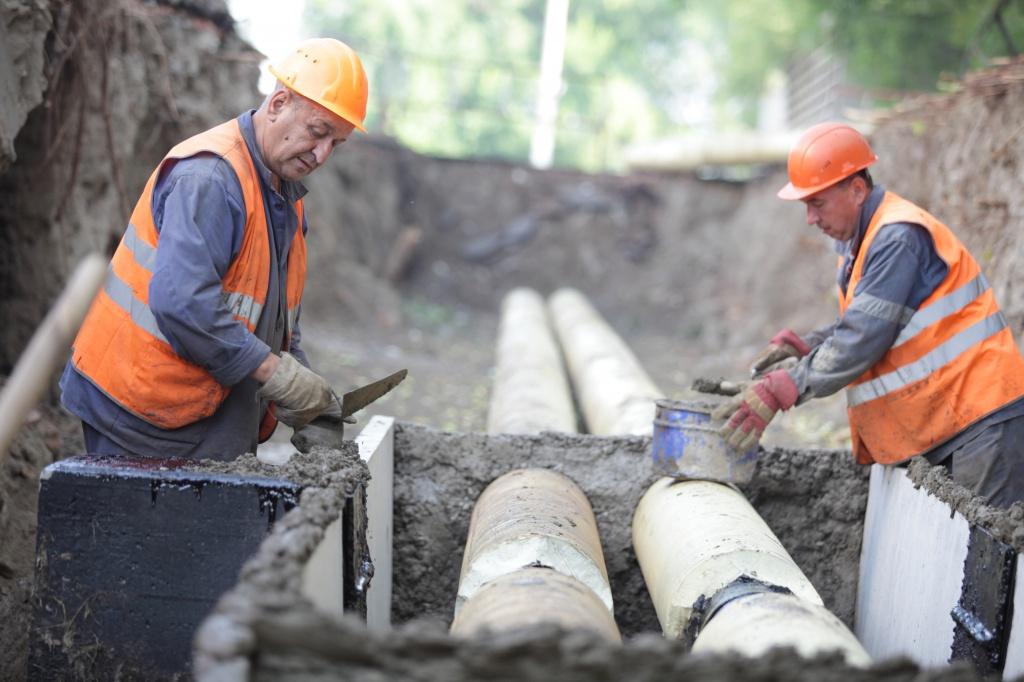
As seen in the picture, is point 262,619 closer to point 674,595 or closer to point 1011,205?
point 674,595

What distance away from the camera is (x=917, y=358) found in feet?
A: 11.7

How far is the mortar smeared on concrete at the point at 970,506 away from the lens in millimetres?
2812

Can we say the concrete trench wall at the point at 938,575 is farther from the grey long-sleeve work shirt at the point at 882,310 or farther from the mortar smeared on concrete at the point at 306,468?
the mortar smeared on concrete at the point at 306,468

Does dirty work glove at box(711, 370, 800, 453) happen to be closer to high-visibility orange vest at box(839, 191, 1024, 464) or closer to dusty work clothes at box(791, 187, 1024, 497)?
dusty work clothes at box(791, 187, 1024, 497)

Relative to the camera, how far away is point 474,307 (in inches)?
581

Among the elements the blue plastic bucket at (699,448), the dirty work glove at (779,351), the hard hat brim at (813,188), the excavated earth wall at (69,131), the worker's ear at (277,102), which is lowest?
the blue plastic bucket at (699,448)

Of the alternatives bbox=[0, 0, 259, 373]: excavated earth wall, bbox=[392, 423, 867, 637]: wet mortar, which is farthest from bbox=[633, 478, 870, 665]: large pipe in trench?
bbox=[0, 0, 259, 373]: excavated earth wall

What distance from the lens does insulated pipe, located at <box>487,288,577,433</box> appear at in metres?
5.21

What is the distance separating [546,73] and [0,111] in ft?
77.7

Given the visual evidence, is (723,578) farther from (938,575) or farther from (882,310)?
(882,310)

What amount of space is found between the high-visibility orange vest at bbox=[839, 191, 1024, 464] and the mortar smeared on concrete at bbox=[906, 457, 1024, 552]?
20 centimetres

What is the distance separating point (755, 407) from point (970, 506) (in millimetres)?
846

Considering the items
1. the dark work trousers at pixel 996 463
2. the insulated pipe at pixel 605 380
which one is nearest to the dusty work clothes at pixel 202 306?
the insulated pipe at pixel 605 380

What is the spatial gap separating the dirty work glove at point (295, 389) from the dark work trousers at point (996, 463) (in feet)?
7.61
